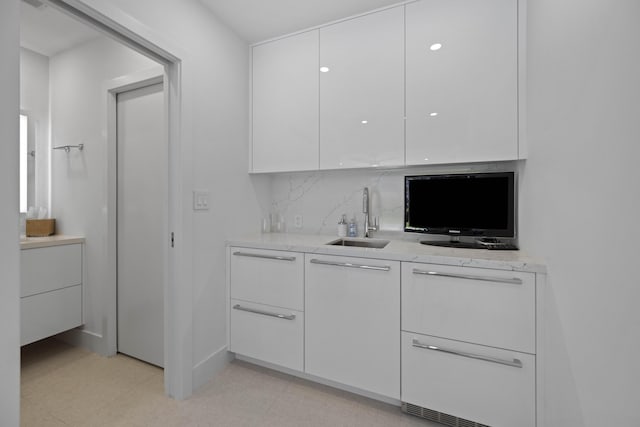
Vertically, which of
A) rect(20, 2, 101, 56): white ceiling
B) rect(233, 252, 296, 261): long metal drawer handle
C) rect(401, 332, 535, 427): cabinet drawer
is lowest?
rect(401, 332, 535, 427): cabinet drawer

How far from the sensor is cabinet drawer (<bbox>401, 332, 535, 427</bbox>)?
4.41 ft

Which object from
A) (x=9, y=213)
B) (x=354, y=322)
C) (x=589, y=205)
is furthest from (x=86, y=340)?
(x=589, y=205)

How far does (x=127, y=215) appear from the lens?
2262 millimetres

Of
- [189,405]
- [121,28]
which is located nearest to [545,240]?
[189,405]

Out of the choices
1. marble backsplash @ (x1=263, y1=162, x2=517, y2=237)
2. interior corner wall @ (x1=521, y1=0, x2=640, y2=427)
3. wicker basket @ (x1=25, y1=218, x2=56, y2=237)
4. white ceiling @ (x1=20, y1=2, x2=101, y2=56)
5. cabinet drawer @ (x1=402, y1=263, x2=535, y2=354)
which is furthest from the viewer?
wicker basket @ (x1=25, y1=218, x2=56, y2=237)

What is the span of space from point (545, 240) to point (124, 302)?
2806 mm

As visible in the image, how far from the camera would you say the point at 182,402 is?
5.65ft

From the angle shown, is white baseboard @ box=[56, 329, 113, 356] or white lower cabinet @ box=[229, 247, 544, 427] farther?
white baseboard @ box=[56, 329, 113, 356]

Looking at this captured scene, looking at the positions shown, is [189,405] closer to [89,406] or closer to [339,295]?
[89,406]

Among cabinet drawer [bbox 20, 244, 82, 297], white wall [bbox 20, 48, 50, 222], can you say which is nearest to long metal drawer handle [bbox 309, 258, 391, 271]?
cabinet drawer [bbox 20, 244, 82, 297]

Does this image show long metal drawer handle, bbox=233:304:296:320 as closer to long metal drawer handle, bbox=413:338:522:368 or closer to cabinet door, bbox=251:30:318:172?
long metal drawer handle, bbox=413:338:522:368

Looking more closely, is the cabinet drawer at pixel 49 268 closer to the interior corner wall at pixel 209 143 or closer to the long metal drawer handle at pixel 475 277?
the interior corner wall at pixel 209 143

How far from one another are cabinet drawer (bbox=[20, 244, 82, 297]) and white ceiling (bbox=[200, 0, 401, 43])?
6.97ft

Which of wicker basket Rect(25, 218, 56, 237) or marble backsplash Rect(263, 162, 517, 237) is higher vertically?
marble backsplash Rect(263, 162, 517, 237)
